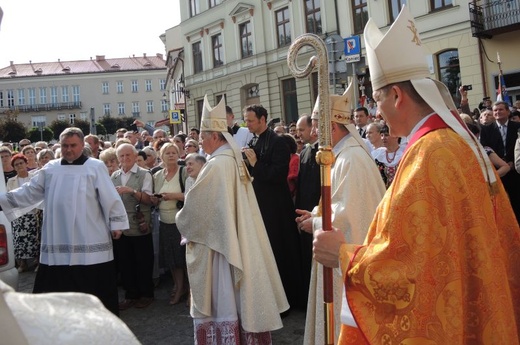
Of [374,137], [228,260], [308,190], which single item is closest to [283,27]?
[374,137]

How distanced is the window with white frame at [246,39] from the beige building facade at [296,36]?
0.18 feet

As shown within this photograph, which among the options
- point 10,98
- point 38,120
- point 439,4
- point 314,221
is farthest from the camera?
point 38,120

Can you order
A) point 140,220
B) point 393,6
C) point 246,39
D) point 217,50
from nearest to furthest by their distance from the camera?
point 140,220 → point 393,6 → point 246,39 → point 217,50

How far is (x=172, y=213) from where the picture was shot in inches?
240

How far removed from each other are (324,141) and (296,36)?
2481 cm

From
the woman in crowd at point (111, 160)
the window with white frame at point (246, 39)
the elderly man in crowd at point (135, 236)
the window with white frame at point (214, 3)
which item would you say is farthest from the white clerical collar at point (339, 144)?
the window with white frame at point (214, 3)

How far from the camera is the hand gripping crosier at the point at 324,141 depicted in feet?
8.36

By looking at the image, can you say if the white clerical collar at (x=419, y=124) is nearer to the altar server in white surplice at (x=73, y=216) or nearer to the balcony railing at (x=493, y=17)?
the altar server in white surplice at (x=73, y=216)

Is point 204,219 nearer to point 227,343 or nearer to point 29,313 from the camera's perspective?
point 227,343

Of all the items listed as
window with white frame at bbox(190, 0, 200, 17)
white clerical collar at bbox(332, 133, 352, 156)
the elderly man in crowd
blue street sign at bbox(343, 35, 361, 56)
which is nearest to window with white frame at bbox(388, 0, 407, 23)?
window with white frame at bbox(190, 0, 200, 17)

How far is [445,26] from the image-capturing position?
1980 cm

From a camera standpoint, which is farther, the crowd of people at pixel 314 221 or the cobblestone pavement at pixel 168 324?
the cobblestone pavement at pixel 168 324

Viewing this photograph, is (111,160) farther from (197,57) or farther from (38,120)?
(38,120)

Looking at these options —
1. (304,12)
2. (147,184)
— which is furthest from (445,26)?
(147,184)
